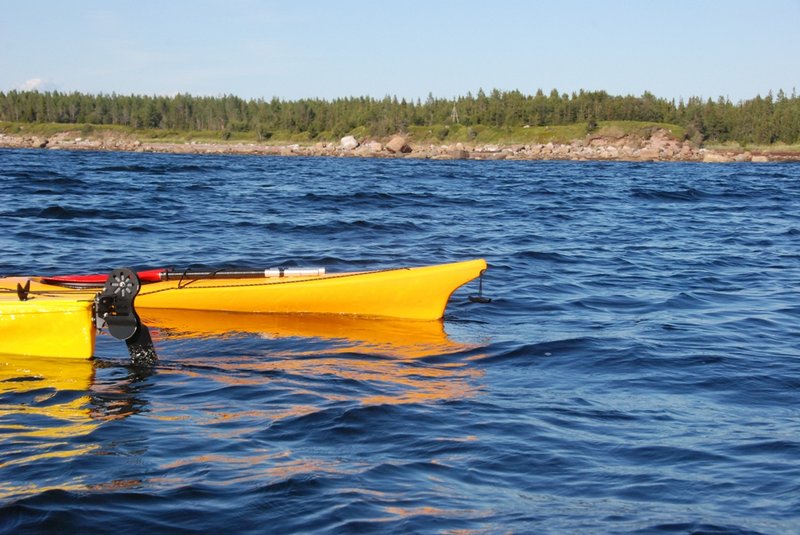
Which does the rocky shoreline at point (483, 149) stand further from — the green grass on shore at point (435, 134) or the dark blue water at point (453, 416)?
the dark blue water at point (453, 416)

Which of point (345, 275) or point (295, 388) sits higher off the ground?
point (345, 275)

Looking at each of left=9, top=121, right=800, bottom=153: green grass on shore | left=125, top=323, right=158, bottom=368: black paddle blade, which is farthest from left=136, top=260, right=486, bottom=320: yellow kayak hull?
left=9, top=121, right=800, bottom=153: green grass on shore

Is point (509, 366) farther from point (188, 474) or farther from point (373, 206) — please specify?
point (373, 206)

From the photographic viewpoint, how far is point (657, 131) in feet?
297

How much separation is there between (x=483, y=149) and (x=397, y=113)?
26.7 metres

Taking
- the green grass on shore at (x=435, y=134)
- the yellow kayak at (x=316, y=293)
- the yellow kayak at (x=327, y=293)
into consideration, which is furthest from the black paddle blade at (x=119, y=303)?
the green grass on shore at (x=435, y=134)

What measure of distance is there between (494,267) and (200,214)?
8.38 m

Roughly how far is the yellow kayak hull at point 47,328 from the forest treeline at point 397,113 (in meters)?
90.1

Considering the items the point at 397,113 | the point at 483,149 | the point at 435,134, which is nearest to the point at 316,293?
the point at 483,149

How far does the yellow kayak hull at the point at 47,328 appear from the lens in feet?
21.9

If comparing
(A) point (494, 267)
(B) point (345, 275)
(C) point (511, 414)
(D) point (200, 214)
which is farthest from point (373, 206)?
(C) point (511, 414)

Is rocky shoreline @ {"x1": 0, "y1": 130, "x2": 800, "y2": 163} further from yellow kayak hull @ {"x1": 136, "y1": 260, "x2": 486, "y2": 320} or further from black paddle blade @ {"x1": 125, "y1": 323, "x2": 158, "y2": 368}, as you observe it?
black paddle blade @ {"x1": 125, "y1": 323, "x2": 158, "y2": 368}

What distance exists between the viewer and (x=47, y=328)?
6742 millimetres

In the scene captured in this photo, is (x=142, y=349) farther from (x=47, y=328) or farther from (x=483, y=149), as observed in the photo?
(x=483, y=149)
